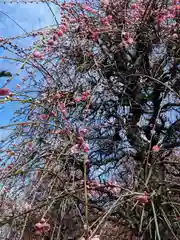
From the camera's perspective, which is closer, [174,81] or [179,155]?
[174,81]

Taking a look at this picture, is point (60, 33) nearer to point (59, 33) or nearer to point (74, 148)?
point (59, 33)

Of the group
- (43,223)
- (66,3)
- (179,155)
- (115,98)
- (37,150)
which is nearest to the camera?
(43,223)

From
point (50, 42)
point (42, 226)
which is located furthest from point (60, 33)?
point (42, 226)

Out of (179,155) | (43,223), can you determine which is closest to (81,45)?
(43,223)

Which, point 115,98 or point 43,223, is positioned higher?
point 115,98

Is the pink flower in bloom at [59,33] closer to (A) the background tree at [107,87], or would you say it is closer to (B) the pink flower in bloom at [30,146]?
(A) the background tree at [107,87]

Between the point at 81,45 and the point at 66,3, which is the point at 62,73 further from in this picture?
the point at 66,3

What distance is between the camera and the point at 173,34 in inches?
74.5

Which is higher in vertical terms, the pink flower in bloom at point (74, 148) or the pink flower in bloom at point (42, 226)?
the pink flower in bloom at point (74, 148)

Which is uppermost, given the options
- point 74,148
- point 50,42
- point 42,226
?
point 50,42

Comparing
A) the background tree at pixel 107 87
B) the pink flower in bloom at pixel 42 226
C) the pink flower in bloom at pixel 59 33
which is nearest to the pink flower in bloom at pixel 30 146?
the background tree at pixel 107 87

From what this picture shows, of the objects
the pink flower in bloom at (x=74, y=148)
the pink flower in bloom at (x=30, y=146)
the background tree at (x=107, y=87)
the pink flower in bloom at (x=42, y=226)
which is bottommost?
the pink flower in bloom at (x=42, y=226)

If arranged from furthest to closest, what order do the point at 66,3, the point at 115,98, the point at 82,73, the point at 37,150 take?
the point at 66,3
the point at 115,98
the point at 82,73
the point at 37,150

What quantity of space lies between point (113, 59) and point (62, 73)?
1.07 ft
